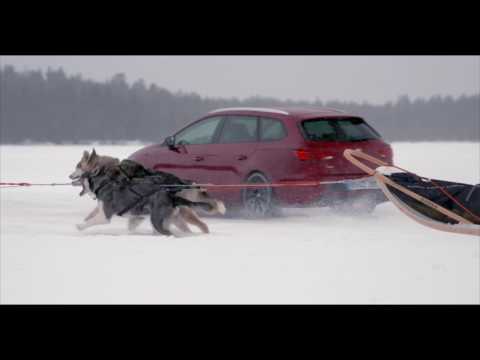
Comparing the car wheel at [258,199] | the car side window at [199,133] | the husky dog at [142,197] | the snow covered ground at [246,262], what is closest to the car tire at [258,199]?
the car wheel at [258,199]

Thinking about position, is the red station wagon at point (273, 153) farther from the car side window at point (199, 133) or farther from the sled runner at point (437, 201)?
the sled runner at point (437, 201)

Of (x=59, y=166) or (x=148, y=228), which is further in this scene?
(x=59, y=166)

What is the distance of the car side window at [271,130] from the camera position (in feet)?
40.4

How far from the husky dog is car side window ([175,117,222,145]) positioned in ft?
8.16

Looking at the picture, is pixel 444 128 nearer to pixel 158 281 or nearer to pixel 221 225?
pixel 221 225

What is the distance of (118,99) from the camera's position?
42219 millimetres

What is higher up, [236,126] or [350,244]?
[236,126]

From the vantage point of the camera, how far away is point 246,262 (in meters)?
8.62

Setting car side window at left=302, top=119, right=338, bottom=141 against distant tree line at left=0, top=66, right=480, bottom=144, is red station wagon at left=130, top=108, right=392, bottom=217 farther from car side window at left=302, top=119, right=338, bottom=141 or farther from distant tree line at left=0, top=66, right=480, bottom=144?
distant tree line at left=0, top=66, right=480, bottom=144

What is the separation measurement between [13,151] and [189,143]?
68.5 ft

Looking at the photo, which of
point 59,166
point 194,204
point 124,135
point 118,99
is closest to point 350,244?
point 194,204

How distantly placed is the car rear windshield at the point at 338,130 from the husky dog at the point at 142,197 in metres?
2.18

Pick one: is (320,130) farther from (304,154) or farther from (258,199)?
(258,199)

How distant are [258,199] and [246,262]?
3.81 meters
